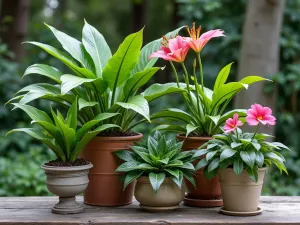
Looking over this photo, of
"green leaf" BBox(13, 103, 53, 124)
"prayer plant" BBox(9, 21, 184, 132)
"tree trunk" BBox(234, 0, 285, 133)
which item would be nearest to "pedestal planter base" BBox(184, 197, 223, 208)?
"prayer plant" BBox(9, 21, 184, 132)

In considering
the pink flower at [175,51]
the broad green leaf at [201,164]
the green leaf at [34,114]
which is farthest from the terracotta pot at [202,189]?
the green leaf at [34,114]

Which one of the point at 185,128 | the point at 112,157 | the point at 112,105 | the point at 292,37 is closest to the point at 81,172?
the point at 112,157

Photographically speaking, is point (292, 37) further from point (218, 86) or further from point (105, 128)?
point (105, 128)

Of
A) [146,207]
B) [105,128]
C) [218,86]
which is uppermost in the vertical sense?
[218,86]

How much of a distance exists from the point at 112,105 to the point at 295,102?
3.42 m

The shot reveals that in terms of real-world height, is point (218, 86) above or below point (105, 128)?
above

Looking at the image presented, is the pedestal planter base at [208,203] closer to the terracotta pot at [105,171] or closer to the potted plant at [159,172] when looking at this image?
the potted plant at [159,172]

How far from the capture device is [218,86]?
236 cm

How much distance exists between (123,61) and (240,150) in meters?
0.60

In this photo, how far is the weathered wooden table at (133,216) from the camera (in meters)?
2.06

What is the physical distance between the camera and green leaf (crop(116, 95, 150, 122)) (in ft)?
6.96

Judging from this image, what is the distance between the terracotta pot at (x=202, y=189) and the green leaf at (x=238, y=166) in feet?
0.76

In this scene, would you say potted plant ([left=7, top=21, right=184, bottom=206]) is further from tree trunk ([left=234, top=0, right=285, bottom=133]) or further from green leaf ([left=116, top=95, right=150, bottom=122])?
tree trunk ([left=234, top=0, right=285, bottom=133])

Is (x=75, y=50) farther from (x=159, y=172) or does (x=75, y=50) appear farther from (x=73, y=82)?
(x=159, y=172)
